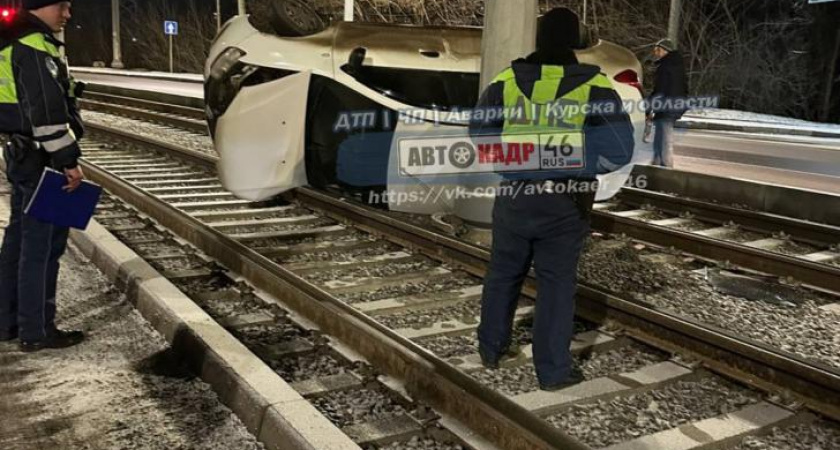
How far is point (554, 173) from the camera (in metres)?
3.84

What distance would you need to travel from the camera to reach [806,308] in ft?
17.8

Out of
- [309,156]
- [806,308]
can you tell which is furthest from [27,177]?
[806,308]

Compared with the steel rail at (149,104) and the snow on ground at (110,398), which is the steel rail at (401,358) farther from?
the steel rail at (149,104)

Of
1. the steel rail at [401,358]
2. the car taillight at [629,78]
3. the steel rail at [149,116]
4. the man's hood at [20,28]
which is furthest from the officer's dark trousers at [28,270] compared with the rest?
the steel rail at [149,116]

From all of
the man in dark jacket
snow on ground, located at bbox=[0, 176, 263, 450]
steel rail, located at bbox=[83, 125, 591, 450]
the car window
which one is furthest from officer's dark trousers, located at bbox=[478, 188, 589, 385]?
the man in dark jacket

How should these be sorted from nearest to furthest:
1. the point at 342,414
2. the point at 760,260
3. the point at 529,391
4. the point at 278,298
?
the point at 342,414 < the point at 529,391 < the point at 278,298 < the point at 760,260

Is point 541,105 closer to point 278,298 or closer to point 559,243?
point 559,243

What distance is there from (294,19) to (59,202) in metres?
3.77

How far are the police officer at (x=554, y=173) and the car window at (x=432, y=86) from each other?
406 centimetres

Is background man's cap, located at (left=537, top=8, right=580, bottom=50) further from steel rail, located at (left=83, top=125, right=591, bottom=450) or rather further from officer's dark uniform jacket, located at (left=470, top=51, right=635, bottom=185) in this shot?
steel rail, located at (left=83, top=125, right=591, bottom=450)

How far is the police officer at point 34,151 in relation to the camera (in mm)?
4004

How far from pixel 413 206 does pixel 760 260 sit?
3014 mm

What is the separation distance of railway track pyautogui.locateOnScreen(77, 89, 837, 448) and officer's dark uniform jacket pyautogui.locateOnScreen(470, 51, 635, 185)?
1.10 meters

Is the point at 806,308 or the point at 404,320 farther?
the point at 806,308
